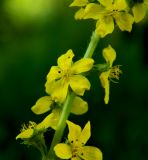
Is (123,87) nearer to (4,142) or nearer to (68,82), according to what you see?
(4,142)

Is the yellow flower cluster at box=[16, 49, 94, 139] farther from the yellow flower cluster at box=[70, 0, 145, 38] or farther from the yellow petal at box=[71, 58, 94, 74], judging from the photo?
the yellow flower cluster at box=[70, 0, 145, 38]

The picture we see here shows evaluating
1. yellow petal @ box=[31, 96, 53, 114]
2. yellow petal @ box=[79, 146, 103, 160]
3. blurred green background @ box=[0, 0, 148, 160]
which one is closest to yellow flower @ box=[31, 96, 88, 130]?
yellow petal @ box=[31, 96, 53, 114]

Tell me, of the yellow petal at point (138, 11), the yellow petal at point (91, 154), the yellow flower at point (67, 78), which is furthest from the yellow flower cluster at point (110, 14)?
the yellow petal at point (91, 154)

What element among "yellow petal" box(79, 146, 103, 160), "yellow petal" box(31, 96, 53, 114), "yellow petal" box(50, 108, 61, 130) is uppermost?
"yellow petal" box(31, 96, 53, 114)

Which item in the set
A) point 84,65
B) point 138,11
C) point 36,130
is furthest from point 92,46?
point 36,130

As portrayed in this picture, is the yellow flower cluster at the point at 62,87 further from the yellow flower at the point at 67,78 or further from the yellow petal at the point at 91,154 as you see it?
the yellow petal at the point at 91,154

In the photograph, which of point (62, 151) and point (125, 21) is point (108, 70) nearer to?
point (125, 21)
